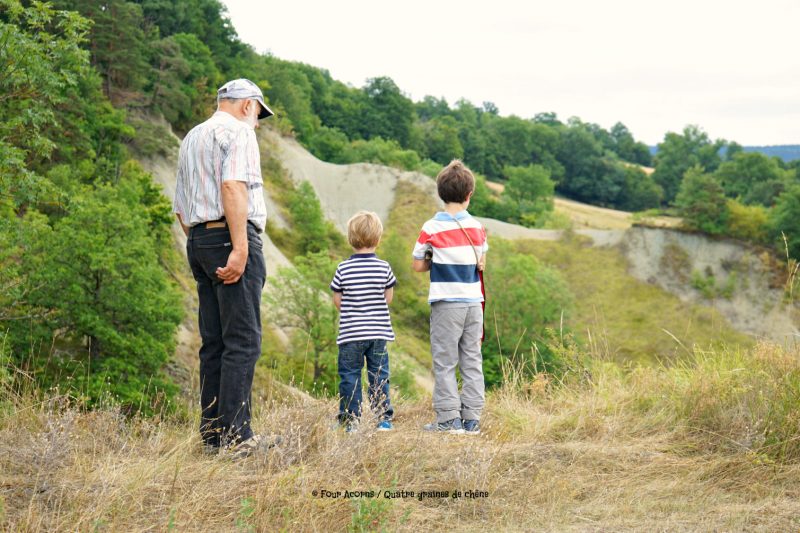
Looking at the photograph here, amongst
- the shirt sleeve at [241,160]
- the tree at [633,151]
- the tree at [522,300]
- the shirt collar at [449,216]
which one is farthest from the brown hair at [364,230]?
the tree at [633,151]

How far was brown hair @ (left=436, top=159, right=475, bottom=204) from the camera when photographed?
5246mm

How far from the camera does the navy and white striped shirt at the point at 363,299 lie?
17.3 feet

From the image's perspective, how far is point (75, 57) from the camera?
11742mm

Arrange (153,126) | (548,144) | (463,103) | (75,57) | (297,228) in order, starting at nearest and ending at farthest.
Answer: (75,57)
(153,126)
(297,228)
(548,144)
(463,103)

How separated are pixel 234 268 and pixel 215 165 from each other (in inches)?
23.4

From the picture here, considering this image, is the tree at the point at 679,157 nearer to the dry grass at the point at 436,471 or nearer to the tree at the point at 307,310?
the tree at the point at 307,310

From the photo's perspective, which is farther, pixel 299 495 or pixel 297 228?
pixel 297 228

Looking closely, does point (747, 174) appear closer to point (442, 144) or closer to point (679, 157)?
point (679, 157)

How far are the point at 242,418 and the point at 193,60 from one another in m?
54.9

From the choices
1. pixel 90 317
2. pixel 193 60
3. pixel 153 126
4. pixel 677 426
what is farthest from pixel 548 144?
pixel 677 426

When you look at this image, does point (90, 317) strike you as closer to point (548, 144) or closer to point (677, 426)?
point (677, 426)

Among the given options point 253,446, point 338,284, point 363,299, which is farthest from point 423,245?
point 253,446

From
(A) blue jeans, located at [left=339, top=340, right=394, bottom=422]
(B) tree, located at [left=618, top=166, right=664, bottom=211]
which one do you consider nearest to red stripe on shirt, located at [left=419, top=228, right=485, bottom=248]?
(A) blue jeans, located at [left=339, top=340, right=394, bottom=422]

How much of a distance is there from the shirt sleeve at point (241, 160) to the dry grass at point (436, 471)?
1329 mm
